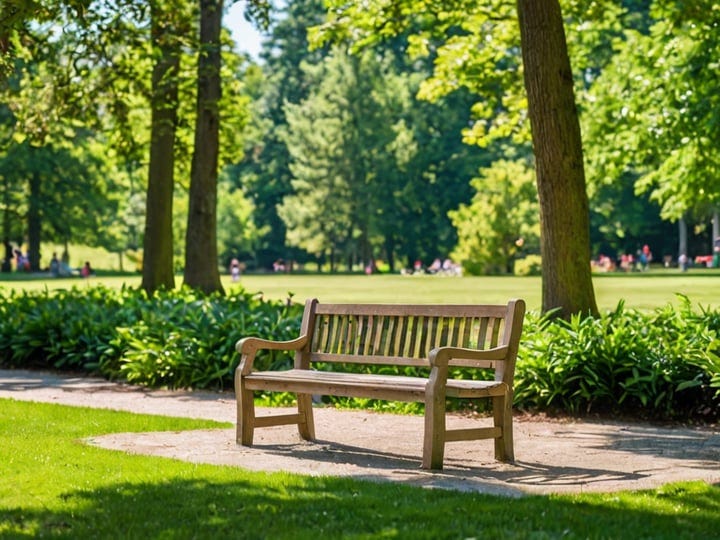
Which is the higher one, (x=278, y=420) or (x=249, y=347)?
(x=249, y=347)

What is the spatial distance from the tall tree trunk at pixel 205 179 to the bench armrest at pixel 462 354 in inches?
459

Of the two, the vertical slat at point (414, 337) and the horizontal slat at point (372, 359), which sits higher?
the vertical slat at point (414, 337)

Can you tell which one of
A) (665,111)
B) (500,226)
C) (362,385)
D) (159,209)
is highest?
(665,111)

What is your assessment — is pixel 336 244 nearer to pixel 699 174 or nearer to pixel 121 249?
pixel 121 249

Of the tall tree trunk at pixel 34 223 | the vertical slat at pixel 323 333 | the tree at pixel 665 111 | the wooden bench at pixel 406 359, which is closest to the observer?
the wooden bench at pixel 406 359

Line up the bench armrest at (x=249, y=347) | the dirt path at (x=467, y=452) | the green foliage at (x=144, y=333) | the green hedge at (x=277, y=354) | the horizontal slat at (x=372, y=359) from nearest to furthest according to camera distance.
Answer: the dirt path at (x=467, y=452) → the horizontal slat at (x=372, y=359) → the bench armrest at (x=249, y=347) → the green hedge at (x=277, y=354) → the green foliage at (x=144, y=333)

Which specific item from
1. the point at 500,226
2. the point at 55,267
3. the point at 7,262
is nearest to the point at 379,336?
the point at 500,226

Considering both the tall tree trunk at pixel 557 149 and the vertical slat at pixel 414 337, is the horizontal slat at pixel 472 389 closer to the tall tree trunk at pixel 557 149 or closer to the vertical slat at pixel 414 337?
the vertical slat at pixel 414 337

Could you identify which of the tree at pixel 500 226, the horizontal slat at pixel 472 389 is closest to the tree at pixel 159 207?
the horizontal slat at pixel 472 389

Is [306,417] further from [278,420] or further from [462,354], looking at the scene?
[462,354]

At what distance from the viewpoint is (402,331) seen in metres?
8.65

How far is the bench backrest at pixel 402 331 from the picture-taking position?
7922 millimetres

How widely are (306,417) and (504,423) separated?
1.75m

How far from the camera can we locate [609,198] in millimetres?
68312
